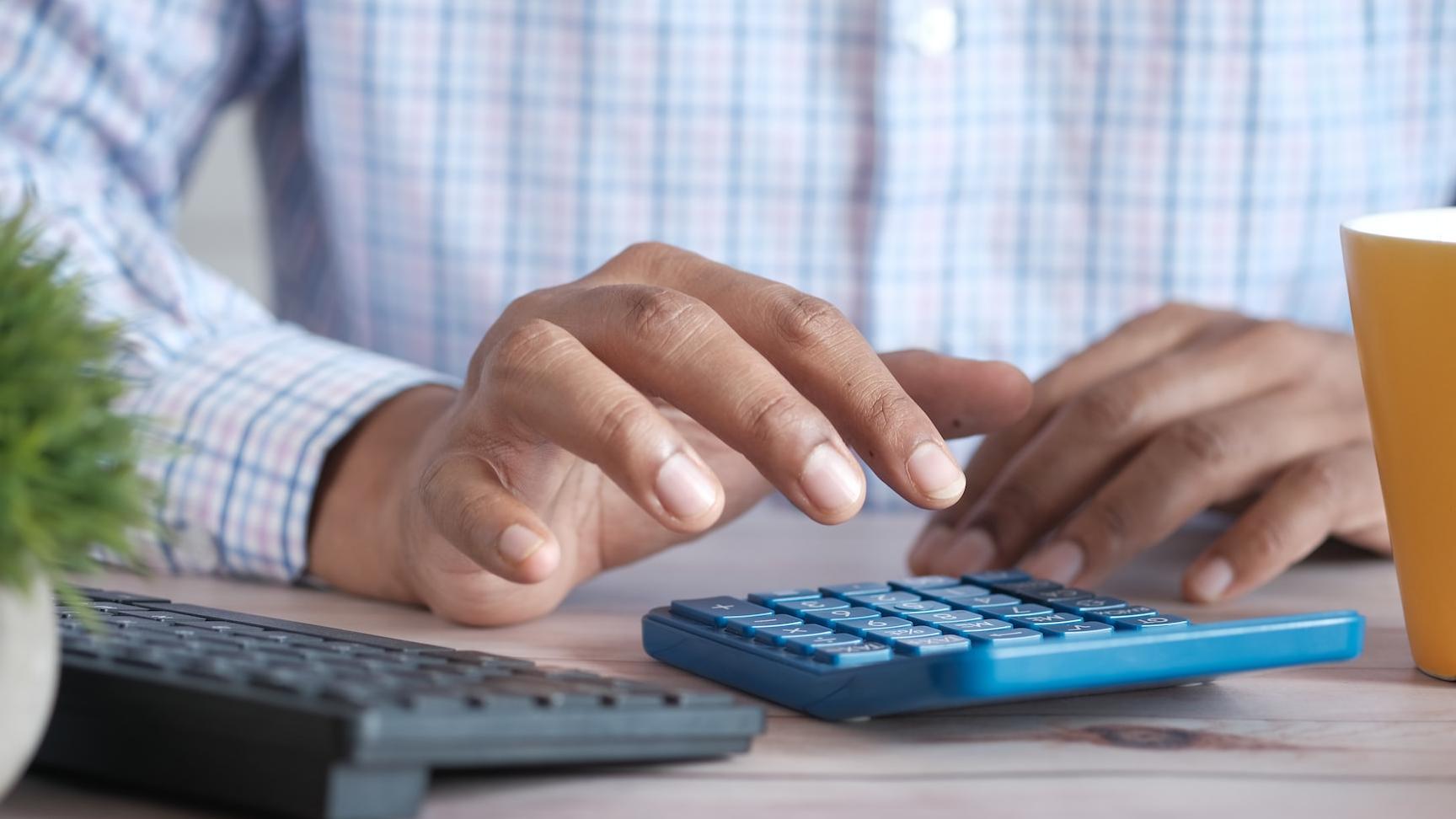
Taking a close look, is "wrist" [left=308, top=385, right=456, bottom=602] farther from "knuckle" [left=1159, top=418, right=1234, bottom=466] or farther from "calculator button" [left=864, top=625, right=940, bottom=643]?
"knuckle" [left=1159, top=418, right=1234, bottom=466]

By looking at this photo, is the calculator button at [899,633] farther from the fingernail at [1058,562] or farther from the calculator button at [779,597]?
the fingernail at [1058,562]

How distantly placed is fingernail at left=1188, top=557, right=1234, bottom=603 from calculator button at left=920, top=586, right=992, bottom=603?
0.47 ft

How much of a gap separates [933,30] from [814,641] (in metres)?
0.66

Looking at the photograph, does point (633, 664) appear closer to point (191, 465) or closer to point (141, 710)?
point (141, 710)

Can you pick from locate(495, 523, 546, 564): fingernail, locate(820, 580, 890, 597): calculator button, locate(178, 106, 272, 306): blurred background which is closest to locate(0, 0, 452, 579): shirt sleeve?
locate(495, 523, 546, 564): fingernail

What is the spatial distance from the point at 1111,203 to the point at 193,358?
671 mm

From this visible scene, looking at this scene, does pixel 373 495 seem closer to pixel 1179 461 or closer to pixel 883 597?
pixel 883 597

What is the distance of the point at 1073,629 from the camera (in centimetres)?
46

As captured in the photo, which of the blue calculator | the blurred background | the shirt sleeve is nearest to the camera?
the blue calculator

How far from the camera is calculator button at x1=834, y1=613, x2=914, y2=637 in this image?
0.47 metres

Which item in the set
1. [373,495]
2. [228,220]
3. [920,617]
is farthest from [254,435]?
[228,220]

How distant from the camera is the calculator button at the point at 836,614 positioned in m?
0.49

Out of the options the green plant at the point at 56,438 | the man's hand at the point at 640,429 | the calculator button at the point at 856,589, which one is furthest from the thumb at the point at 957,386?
the green plant at the point at 56,438

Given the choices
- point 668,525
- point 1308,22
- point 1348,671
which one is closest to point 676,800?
point 668,525
